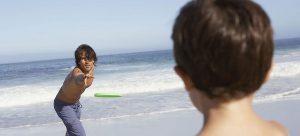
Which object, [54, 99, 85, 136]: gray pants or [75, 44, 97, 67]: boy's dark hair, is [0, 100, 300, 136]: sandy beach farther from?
[75, 44, 97, 67]: boy's dark hair

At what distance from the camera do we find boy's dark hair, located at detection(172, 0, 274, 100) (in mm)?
1073

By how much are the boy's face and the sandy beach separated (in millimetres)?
2044

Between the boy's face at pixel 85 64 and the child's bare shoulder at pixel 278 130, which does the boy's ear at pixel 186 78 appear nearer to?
the child's bare shoulder at pixel 278 130

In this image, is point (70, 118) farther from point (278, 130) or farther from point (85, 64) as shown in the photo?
point (278, 130)

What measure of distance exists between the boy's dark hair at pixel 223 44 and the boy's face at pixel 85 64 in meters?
4.22

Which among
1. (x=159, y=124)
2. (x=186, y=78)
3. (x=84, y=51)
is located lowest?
(x=159, y=124)

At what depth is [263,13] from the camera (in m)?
1.14

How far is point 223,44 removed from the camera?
1.07 m

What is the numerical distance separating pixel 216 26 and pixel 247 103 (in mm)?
268

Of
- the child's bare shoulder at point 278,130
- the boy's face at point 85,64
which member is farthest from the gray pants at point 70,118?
the child's bare shoulder at point 278,130

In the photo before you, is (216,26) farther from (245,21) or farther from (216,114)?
(216,114)

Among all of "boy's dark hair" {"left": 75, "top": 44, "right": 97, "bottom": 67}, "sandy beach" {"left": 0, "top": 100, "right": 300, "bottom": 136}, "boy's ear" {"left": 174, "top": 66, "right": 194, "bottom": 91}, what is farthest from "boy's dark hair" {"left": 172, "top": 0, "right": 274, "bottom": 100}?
"sandy beach" {"left": 0, "top": 100, "right": 300, "bottom": 136}

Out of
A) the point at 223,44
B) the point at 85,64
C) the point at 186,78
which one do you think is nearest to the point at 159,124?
the point at 85,64

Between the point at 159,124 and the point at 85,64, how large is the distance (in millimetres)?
2777
